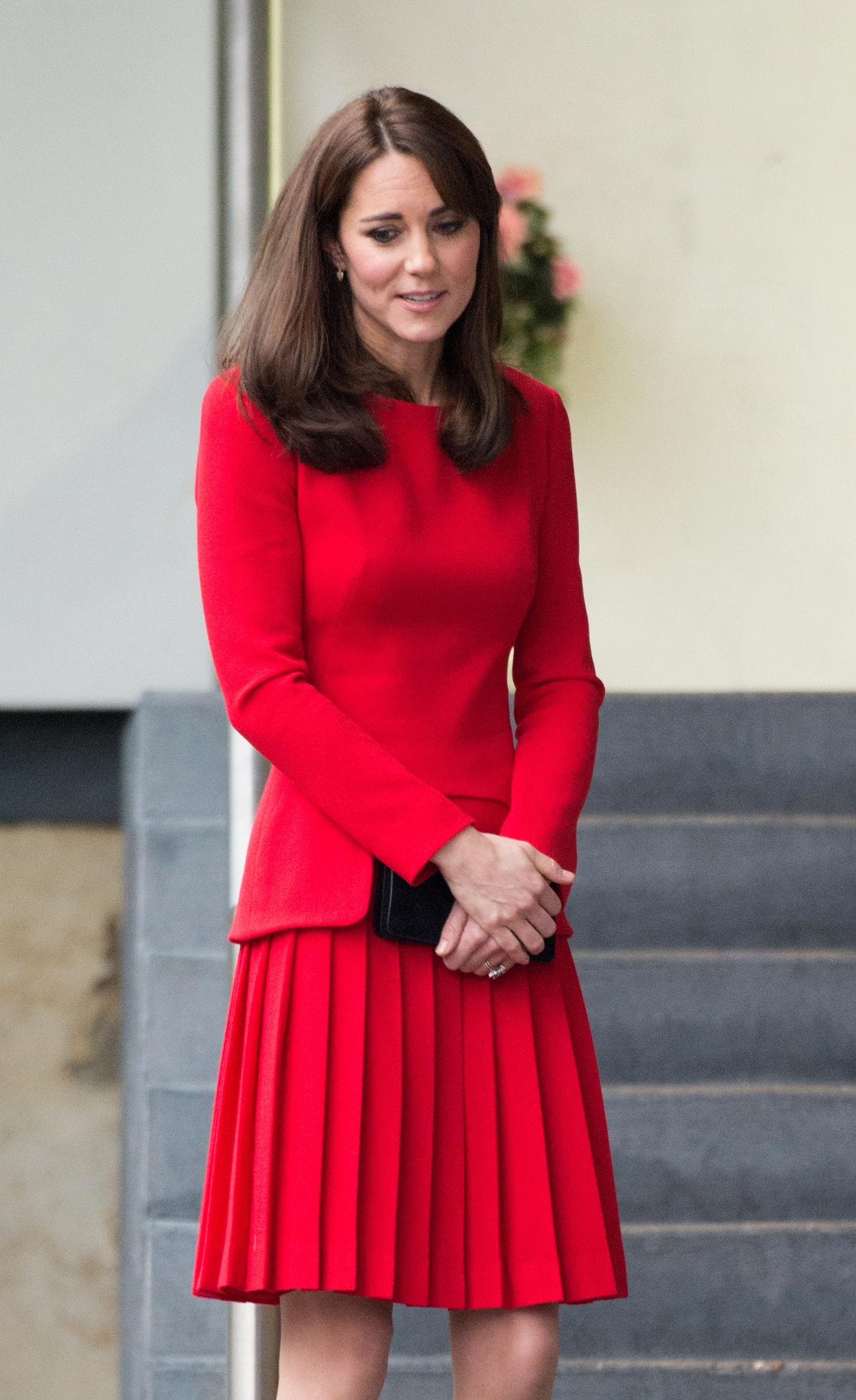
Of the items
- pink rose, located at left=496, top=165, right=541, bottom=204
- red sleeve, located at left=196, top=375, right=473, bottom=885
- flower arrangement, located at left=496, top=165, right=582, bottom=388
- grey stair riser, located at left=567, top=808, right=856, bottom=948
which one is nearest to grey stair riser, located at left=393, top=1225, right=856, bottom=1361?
grey stair riser, located at left=567, top=808, right=856, bottom=948

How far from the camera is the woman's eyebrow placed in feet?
4.36

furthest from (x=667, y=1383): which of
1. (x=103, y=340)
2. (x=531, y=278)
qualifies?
(x=531, y=278)

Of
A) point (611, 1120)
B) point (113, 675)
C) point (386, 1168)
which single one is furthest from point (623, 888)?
point (386, 1168)

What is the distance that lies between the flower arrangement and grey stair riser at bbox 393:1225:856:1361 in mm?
2248

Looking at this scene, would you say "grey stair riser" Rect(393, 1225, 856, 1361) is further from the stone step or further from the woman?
the woman

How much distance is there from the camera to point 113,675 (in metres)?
2.79

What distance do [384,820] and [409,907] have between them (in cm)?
7

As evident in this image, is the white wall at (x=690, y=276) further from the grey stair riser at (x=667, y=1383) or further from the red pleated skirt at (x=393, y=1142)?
the red pleated skirt at (x=393, y=1142)

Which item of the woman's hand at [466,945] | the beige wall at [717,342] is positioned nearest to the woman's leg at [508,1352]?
the woman's hand at [466,945]

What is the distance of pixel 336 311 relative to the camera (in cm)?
139

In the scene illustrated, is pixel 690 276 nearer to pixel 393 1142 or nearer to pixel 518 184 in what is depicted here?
pixel 518 184

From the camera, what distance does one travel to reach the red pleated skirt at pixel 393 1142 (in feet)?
4.04

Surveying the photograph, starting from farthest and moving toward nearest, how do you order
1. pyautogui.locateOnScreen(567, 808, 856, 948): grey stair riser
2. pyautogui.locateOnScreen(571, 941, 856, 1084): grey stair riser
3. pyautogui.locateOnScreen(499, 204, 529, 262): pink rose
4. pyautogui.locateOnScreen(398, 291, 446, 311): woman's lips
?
1. pyautogui.locateOnScreen(499, 204, 529, 262): pink rose
2. pyautogui.locateOnScreen(567, 808, 856, 948): grey stair riser
3. pyautogui.locateOnScreen(571, 941, 856, 1084): grey stair riser
4. pyautogui.locateOnScreen(398, 291, 446, 311): woman's lips

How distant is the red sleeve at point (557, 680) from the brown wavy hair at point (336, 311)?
116mm
